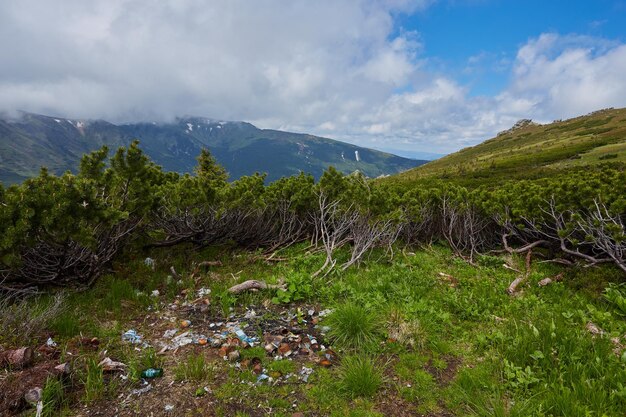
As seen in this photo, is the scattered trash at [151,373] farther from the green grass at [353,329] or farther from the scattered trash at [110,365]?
the green grass at [353,329]

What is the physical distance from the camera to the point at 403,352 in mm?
5598

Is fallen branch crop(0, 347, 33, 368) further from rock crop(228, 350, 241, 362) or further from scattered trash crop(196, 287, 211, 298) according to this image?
scattered trash crop(196, 287, 211, 298)

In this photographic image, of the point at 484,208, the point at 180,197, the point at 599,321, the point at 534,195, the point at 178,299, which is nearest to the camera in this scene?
the point at 599,321

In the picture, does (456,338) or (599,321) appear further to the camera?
(599,321)

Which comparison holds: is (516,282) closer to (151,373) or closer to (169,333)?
(169,333)

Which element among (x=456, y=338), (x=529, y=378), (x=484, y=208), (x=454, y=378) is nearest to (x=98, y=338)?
(x=454, y=378)

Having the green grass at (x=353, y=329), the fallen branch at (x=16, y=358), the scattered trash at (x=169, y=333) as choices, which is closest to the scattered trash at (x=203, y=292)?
the scattered trash at (x=169, y=333)

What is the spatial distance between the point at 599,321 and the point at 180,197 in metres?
10.1

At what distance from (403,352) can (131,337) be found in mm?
4780

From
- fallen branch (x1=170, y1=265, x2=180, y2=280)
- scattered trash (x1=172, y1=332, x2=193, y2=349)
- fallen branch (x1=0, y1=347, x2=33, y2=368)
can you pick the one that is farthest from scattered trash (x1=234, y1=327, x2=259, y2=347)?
fallen branch (x1=170, y1=265, x2=180, y2=280)

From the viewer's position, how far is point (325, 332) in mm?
6293

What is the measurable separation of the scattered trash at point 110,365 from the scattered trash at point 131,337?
844 millimetres

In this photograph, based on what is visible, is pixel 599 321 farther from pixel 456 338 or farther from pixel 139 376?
pixel 139 376

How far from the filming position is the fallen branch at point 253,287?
7773mm
